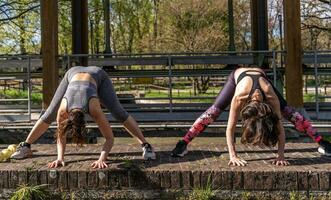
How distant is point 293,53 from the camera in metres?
8.02

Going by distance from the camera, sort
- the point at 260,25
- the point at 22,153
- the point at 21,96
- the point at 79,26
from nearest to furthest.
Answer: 1. the point at 22,153
2. the point at 260,25
3. the point at 79,26
4. the point at 21,96

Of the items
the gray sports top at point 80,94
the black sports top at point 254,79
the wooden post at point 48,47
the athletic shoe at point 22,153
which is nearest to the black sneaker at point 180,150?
the black sports top at point 254,79

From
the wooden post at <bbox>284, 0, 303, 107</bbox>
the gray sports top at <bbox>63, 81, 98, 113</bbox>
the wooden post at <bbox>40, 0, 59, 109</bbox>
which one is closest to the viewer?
the gray sports top at <bbox>63, 81, 98, 113</bbox>

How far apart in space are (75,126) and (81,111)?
18 cm

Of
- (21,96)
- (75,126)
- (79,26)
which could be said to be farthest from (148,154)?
(21,96)

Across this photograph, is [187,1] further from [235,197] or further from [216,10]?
[235,197]

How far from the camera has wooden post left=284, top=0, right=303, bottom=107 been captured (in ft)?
26.1

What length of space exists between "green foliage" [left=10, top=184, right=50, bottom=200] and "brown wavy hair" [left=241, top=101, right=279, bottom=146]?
1808 mm

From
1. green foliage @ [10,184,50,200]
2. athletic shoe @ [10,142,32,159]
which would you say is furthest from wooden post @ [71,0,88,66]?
green foliage @ [10,184,50,200]

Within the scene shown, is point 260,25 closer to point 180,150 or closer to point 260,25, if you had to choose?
point 260,25

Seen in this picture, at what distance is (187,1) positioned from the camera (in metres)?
32.2

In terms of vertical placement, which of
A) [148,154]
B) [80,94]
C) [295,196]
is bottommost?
[295,196]

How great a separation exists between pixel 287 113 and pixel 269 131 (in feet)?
3.53

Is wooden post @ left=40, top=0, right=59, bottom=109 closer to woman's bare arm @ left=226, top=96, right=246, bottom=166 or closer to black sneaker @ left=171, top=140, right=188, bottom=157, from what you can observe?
black sneaker @ left=171, top=140, right=188, bottom=157
